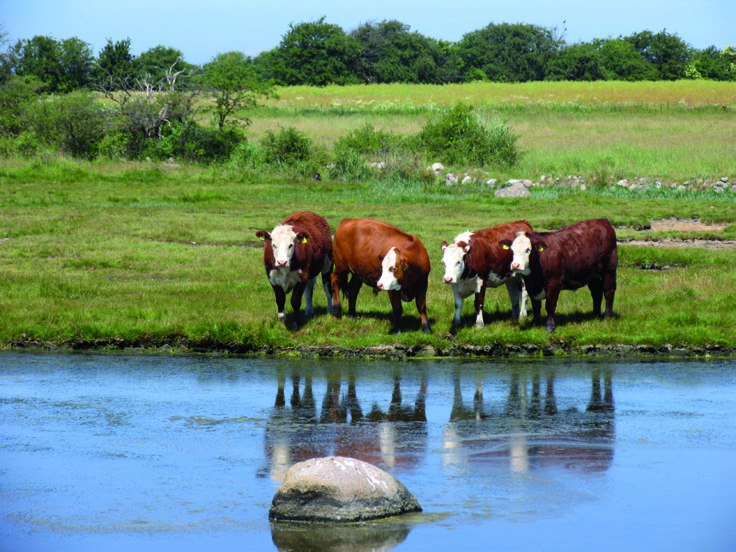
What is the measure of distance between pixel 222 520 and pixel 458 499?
191 cm

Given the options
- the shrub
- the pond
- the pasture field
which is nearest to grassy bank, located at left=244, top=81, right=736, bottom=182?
the pasture field

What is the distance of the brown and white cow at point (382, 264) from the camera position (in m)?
12.8

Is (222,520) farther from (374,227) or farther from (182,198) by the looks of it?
(182,198)

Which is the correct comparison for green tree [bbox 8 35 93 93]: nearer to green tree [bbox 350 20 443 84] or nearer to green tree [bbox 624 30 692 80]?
green tree [bbox 350 20 443 84]

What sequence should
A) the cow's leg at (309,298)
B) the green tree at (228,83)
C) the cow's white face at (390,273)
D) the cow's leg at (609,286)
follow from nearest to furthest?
the cow's white face at (390,273), the cow's leg at (609,286), the cow's leg at (309,298), the green tree at (228,83)

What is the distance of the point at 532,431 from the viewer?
29.5ft

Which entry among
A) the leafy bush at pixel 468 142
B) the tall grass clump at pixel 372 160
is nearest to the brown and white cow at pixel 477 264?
the tall grass clump at pixel 372 160

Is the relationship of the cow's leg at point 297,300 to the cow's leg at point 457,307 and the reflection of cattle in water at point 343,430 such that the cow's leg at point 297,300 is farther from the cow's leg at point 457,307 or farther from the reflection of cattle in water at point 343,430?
the reflection of cattle in water at point 343,430

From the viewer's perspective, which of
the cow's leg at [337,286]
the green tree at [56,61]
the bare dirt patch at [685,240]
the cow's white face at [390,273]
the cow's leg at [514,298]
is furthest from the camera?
the green tree at [56,61]

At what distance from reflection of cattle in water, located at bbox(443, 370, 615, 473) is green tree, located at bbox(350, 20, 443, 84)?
10208cm

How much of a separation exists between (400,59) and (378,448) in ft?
354

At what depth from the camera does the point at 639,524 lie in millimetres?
6438

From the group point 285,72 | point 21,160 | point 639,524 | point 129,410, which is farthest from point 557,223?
point 285,72

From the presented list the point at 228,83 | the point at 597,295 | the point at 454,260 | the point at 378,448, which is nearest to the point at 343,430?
the point at 378,448
